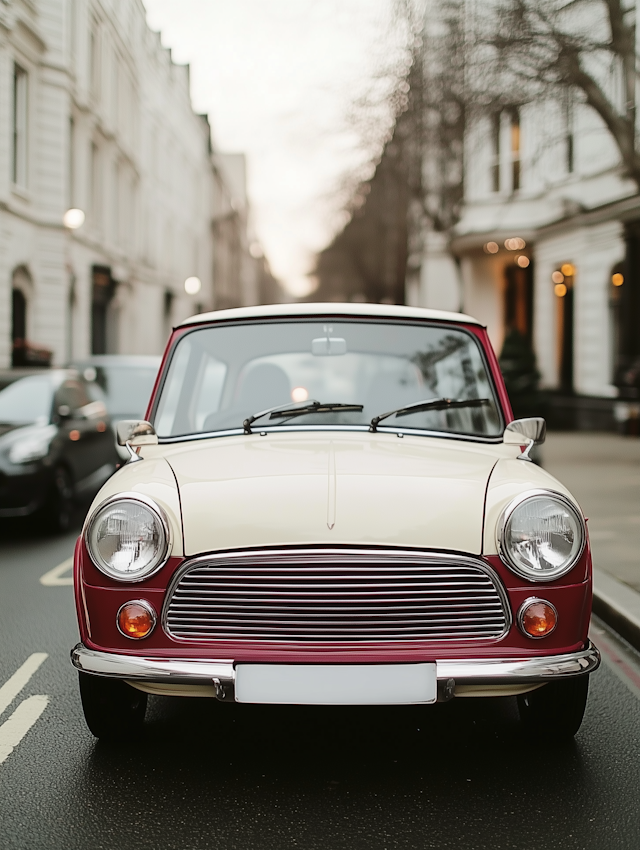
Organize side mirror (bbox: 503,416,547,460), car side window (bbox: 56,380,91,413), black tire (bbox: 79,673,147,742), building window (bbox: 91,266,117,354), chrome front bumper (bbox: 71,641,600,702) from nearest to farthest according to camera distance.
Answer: chrome front bumper (bbox: 71,641,600,702) → black tire (bbox: 79,673,147,742) → side mirror (bbox: 503,416,547,460) → car side window (bbox: 56,380,91,413) → building window (bbox: 91,266,117,354)

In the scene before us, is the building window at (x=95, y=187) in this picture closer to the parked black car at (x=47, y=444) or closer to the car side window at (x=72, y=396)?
the car side window at (x=72, y=396)

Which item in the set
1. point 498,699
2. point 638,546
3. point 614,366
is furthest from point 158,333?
point 498,699

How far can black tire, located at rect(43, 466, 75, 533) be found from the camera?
29.2 feet

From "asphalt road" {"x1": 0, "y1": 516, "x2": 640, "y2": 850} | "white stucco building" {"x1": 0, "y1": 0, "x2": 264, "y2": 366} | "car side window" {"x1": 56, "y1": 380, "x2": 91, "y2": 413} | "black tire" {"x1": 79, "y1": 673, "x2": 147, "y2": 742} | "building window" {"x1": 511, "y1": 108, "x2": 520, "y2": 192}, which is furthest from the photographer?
"building window" {"x1": 511, "y1": 108, "x2": 520, "y2": 192}

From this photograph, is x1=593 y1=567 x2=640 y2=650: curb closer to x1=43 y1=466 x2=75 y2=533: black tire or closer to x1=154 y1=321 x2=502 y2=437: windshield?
x1=154 y1=321 x2=502 y2=437: windshield

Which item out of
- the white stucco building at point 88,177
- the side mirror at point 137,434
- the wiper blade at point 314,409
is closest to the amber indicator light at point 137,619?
the side mirror at point 137,434

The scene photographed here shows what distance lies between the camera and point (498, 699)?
14.3 feet

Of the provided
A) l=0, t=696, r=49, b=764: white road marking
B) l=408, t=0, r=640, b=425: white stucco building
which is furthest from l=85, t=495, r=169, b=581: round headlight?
l=408, t=0, r=640, b=425: white stucco building

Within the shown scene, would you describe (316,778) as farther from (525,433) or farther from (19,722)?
(525,433)

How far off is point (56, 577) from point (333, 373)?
342 cm

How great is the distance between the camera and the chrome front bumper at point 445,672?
124 inches

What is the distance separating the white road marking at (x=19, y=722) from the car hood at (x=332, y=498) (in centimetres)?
118

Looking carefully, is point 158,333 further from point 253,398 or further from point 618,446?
A: point 253,398

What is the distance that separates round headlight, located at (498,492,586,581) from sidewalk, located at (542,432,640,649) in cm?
216
